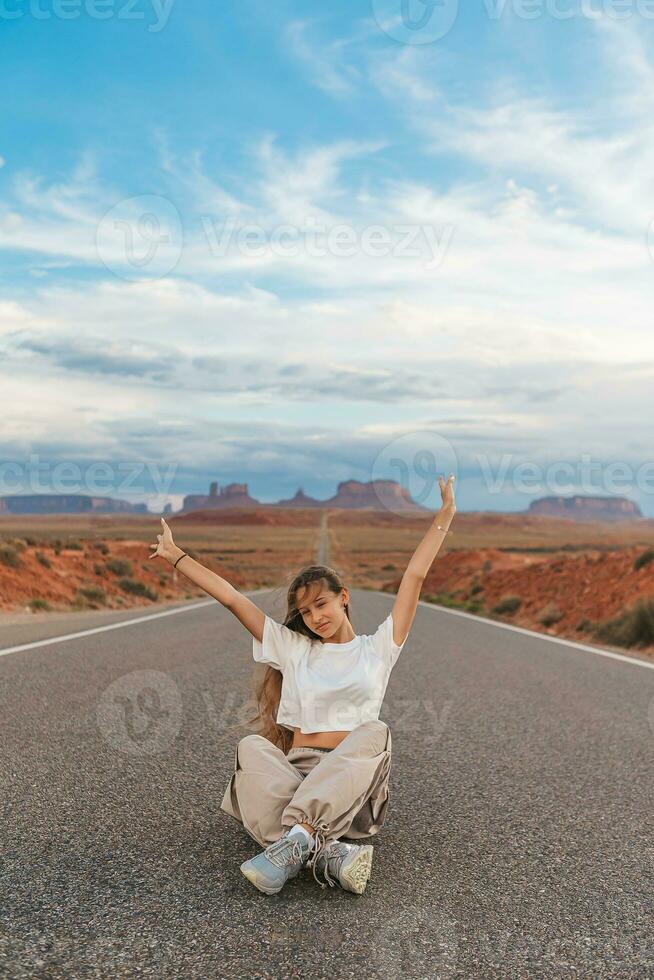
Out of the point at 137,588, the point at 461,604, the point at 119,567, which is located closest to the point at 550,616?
the point at 461,604

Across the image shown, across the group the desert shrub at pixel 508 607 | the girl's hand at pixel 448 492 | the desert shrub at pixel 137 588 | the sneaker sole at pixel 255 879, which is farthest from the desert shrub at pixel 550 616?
the sneaker sole at pixel 255 879

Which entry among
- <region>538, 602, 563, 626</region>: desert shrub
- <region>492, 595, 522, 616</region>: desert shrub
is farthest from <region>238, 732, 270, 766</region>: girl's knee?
<region>492, 595, 522, 616</region>: desert shrub

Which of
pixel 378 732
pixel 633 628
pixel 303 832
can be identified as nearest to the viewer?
pixel 303 832

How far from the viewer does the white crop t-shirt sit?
4.29 m

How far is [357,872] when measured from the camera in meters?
3.52

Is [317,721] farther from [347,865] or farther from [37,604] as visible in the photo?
[37,604]

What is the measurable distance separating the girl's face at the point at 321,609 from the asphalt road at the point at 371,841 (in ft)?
0.68

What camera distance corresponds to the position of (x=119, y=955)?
301cm

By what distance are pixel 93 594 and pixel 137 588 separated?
342 centimetres

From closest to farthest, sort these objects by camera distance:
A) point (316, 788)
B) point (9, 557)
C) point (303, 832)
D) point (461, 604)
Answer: point (303, 832), point (316, 788), point (9, 557), point (461, 604)

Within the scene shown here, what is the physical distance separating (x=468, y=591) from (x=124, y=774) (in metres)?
25.8

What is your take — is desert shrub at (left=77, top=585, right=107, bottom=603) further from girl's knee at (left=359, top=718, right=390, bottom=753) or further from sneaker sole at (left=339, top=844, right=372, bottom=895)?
sneaker sole at (left=339, top=844, right=372, bottom=895)

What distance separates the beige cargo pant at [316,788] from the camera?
3752 millimetres

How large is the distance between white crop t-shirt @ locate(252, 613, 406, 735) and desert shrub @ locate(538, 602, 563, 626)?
52.7 feet
